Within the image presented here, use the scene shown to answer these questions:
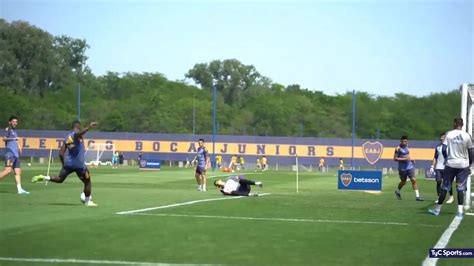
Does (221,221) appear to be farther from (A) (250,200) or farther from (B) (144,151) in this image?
(B) (144,151)

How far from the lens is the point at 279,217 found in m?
12.9

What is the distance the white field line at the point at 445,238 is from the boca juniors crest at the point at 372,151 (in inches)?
1998

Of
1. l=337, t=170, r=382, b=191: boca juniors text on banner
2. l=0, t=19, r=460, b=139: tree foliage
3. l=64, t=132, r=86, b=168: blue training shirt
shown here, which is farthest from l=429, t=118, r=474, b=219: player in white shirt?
l=0, t=19, r=460, b=139: tree foliage

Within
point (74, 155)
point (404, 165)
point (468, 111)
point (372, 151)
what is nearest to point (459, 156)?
point (468, 111)

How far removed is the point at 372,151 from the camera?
65.7m

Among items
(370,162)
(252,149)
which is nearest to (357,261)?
(370,162)

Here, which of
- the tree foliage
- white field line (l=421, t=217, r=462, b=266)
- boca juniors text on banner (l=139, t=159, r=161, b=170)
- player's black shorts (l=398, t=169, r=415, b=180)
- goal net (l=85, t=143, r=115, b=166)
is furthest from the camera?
the tree foliage

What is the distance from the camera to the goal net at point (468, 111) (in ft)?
54.8

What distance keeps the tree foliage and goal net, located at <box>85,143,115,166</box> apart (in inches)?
706

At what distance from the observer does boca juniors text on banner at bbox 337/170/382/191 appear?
990 inches

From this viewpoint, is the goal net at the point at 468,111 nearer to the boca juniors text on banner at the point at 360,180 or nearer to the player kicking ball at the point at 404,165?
the player kicking ball at the point at 404,165

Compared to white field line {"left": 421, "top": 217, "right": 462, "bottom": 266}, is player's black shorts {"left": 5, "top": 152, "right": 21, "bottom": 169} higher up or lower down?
Result: higher up

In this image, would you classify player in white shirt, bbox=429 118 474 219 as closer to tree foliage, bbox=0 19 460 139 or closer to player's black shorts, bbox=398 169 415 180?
player's black shorts, bbox=398 169 415 180

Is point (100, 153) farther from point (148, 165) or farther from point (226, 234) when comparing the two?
point (226, 234)
